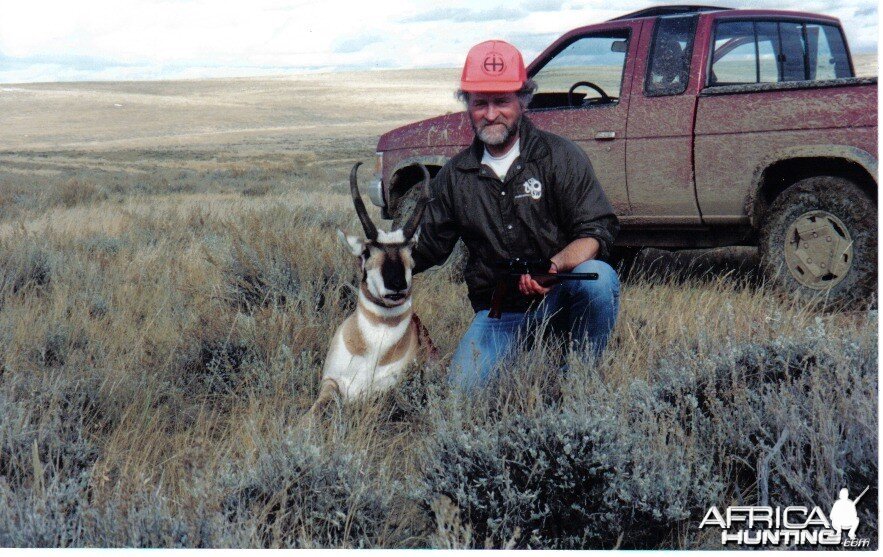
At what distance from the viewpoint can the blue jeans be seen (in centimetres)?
455

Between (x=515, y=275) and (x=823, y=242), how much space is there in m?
2.49

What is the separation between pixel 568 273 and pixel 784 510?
162 centimetres

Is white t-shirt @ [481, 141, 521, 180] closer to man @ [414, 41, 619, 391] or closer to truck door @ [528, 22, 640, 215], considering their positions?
man @ [414, 41, 619, 391]

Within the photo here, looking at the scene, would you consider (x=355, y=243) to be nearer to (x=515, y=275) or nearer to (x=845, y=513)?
(x=515, y=275)

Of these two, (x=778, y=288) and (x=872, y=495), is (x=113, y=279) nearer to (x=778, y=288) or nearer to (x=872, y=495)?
(x=778, y=288)

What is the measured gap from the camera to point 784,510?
10.7 feet

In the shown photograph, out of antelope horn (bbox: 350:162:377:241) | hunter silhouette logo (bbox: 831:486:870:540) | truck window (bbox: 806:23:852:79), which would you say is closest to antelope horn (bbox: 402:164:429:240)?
antelope horn (bbox: 350:162:377:241)

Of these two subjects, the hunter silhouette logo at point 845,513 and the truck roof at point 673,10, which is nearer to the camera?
the hunter silhouette logo at point 845,513

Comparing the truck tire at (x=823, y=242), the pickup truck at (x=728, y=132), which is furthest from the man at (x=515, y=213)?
the pickup truck at (x=728, y=132)

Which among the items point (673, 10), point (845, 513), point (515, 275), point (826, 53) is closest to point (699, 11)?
point (673, 10)

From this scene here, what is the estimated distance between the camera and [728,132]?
6.10 meters

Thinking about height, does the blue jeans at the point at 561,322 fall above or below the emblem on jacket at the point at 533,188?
below

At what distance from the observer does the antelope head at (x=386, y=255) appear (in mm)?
4070

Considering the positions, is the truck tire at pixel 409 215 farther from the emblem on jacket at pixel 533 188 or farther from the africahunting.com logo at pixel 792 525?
the africahunting.com logo at pixel 792 525
